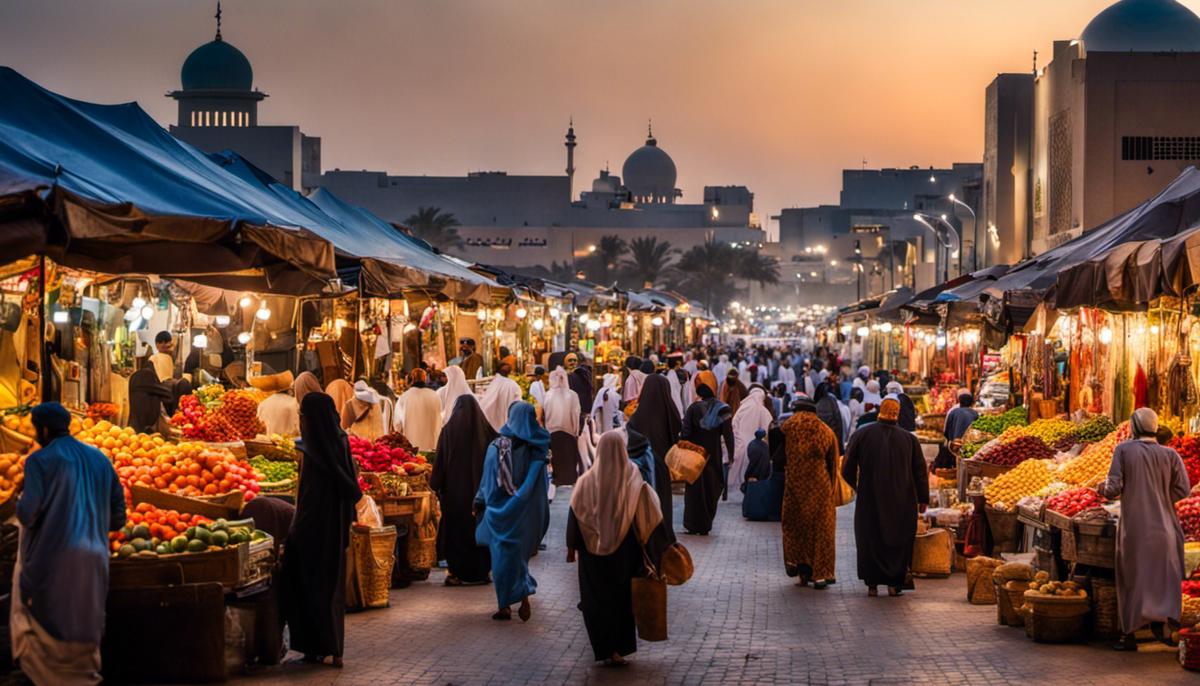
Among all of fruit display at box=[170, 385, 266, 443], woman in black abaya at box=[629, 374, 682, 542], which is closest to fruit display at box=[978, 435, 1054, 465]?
woman in black abaya at box=[629, 374, 682, 542]

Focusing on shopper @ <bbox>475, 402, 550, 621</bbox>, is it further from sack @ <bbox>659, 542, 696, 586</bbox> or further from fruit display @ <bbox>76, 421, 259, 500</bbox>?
sack @ <bbox>659, 542, 696, 586</bbox>

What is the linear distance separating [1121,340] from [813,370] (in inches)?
671

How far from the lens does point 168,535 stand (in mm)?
7746

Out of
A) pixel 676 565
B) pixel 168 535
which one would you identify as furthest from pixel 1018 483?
pixel 168 535

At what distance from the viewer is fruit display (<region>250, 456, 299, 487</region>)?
9.99 m

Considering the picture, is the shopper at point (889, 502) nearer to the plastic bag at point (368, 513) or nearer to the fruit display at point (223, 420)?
the plastic bag at point (368, 513)

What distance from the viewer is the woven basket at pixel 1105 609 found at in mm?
8836

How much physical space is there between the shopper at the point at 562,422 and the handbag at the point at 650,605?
7.69 m

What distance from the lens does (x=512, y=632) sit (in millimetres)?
9172

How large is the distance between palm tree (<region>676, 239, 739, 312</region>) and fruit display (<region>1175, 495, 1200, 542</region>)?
72.2 metres

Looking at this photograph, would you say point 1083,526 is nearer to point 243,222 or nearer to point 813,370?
point 243,222

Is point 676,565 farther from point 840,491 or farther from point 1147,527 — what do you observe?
point 840,491

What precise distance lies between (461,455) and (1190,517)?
5167 millimetres

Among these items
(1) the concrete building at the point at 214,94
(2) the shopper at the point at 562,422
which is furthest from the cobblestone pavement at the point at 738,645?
(1) the concrete building at the point at 214,94
